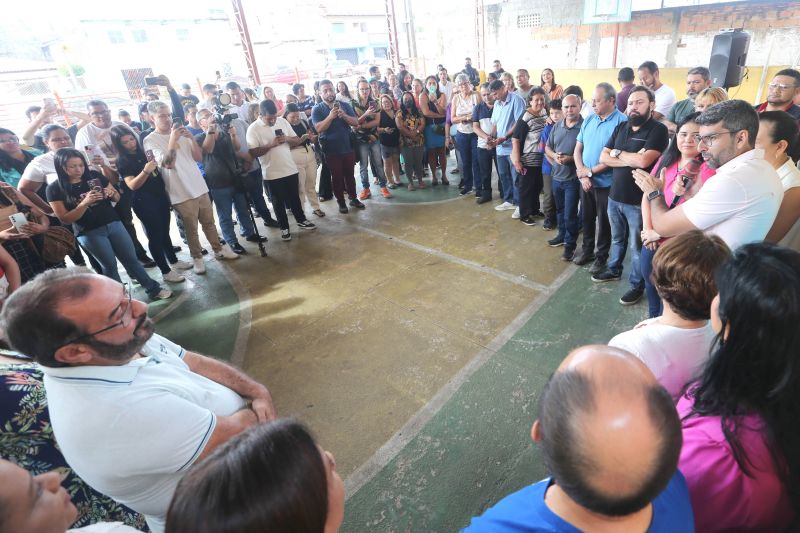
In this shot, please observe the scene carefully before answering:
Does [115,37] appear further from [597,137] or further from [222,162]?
[597,137]

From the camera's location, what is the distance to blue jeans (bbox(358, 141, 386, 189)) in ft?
23.1

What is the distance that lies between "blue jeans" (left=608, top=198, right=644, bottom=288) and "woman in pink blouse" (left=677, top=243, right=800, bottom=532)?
2.57 m

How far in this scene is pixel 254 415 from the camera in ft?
5.93

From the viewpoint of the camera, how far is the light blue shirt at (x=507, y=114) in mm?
5395

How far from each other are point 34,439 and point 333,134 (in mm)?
5431

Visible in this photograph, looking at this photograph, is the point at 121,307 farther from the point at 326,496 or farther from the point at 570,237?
the point at 570,237

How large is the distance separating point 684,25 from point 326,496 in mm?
18889

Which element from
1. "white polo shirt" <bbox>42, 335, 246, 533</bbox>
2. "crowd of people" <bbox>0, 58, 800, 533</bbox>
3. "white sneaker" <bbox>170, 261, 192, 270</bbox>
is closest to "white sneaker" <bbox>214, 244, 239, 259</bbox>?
"white sneaker" <bbox>170, 261, 192, 270</bbox>

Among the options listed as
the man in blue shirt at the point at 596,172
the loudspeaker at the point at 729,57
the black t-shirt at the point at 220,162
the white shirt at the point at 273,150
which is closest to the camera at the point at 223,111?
the black t-shirt at the point at 220,162

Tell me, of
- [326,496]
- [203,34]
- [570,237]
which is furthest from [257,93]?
[203,34]

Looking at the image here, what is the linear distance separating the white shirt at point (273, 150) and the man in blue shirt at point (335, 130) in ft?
1.97

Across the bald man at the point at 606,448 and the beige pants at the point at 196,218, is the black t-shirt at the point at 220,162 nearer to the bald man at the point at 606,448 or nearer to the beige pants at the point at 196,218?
the beige pants at the point at 196,218

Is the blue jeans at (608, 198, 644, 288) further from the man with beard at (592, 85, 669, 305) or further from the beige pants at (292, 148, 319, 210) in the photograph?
the beige pants at (292, 148, 319, 210)

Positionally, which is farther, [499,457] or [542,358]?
[542,358]
